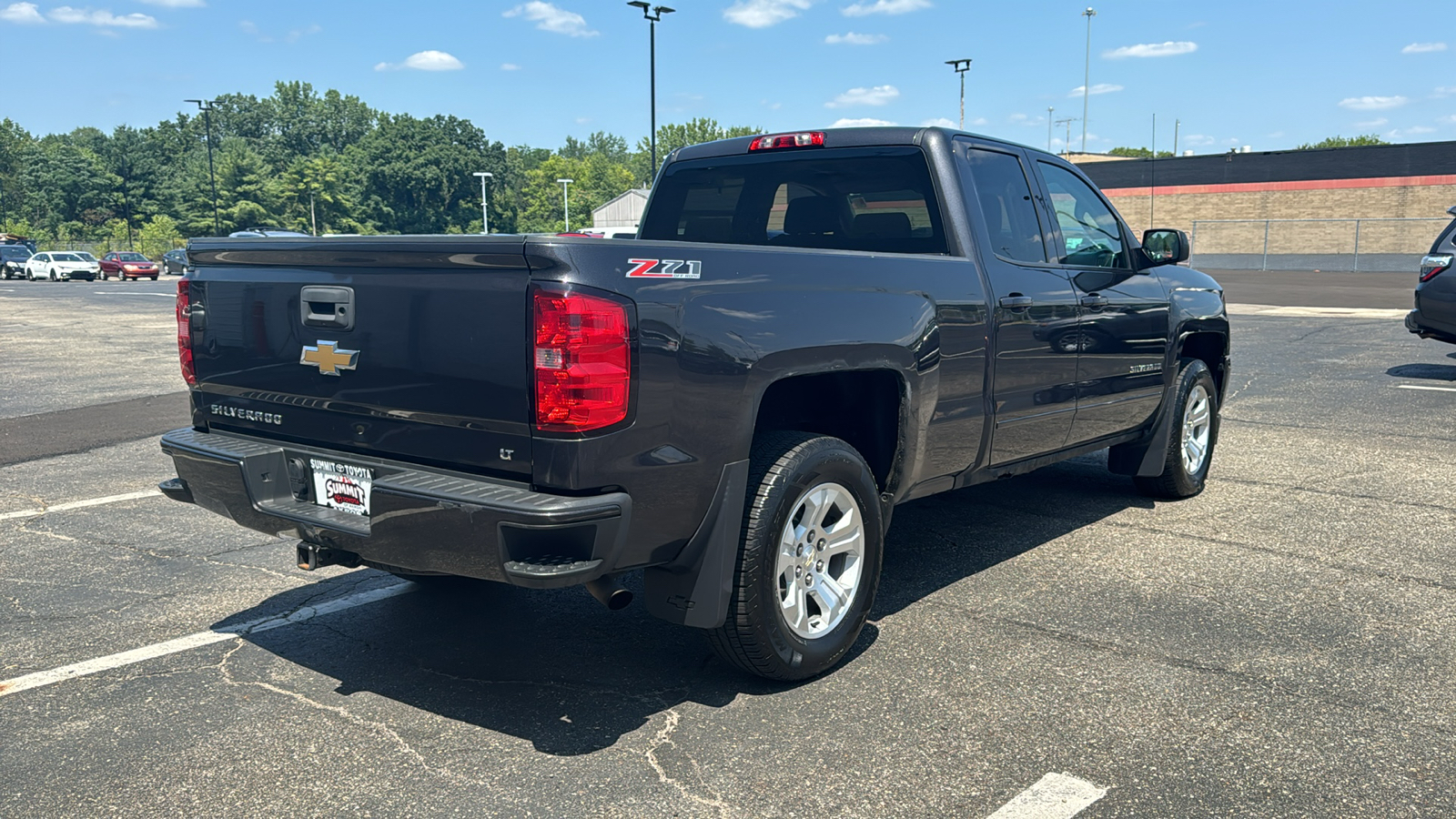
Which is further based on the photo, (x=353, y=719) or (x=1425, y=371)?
(x=1425, y=371)

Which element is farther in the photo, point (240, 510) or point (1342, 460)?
point (1342, 460)

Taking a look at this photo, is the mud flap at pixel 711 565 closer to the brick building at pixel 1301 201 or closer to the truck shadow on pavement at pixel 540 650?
the truck shadow on pavement at pixel 540 650

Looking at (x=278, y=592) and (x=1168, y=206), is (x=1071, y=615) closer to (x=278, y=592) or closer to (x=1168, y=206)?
(x=278, y=592)

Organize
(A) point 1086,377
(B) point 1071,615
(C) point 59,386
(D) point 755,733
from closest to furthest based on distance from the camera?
(D) point 755,733
(B) point 1071,615
(A) point 1086,377
(C) point 59,386

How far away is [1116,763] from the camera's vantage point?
3271 mm

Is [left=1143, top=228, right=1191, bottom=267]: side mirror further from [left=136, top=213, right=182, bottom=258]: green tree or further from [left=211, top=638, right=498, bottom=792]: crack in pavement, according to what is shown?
[left=136, top=213, right=182, bottom=258]: green tree

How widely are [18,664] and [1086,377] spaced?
4671 millimetres

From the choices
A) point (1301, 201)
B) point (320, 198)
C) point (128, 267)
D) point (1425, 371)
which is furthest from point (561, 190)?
point (1425, 371)

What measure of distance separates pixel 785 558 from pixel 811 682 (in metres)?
0.49

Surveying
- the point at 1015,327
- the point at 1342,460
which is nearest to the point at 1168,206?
the point at 1342,460

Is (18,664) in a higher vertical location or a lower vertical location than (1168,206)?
lower

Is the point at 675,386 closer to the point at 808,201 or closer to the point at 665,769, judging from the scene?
the point at 665,769

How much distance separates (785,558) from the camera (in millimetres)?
3816

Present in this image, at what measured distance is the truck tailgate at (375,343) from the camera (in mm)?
3197
